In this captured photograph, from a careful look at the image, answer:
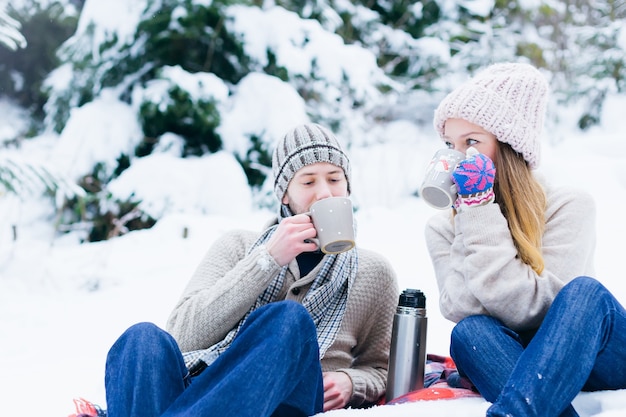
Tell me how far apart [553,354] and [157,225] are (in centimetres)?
306

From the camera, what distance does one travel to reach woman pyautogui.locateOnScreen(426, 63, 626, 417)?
154 cm

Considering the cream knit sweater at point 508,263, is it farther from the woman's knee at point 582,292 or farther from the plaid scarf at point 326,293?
the plaid scarf at point 326,293

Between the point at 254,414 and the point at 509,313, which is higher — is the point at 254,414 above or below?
below

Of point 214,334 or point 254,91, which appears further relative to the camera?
point 254,91

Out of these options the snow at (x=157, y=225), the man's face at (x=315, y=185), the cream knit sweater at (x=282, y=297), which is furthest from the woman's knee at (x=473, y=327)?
the snow at (x=157, y=225)

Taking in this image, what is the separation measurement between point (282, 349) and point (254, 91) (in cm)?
332

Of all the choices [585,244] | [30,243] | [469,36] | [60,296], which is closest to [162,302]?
[60,296]

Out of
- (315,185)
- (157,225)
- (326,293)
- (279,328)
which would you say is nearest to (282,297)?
(326,293)

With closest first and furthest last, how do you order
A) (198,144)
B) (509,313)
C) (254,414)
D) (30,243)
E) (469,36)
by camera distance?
(254,414) < (509,313) < (30,243) < (198,144) < (469,36)

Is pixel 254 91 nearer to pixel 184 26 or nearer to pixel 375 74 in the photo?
pixel 184 26

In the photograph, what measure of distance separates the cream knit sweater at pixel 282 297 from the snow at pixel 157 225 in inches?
30.3

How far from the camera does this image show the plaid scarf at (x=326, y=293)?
6.18 ft

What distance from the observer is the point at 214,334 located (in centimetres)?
180

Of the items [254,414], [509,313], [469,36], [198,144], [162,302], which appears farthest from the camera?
[469,36]
